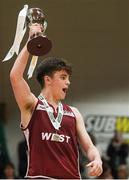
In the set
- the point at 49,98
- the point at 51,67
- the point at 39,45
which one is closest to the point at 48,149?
the point at 49,98

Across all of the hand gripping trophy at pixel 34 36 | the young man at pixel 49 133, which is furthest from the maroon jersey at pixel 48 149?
the hand gripping trophy at pixel 34 36

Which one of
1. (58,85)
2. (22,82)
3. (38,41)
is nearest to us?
(38,41)

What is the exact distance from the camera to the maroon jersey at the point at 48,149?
3.62 meters

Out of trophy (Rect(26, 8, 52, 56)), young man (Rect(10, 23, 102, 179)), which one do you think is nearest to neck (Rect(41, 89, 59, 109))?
young man (Rect(10, 23, 102, 179))

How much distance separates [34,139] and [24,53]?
526mm

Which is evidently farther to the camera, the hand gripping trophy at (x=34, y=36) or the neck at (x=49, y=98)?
the neck at (x=49, y=98)

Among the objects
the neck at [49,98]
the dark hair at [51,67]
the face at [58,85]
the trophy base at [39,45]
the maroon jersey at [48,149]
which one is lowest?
the maroon jersey at [48,149]

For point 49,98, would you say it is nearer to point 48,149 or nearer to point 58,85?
point 58,85

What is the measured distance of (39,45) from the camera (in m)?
3.41

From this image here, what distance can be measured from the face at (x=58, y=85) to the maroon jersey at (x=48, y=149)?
120 mm

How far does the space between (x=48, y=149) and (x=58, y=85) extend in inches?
15.7

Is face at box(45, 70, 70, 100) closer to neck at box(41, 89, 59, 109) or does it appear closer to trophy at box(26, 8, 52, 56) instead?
neck at box(41, 89, 59, 109)

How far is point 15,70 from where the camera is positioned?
351cm

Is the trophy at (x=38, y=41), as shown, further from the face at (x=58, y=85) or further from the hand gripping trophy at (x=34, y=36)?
the face at (x=58, y=85)
